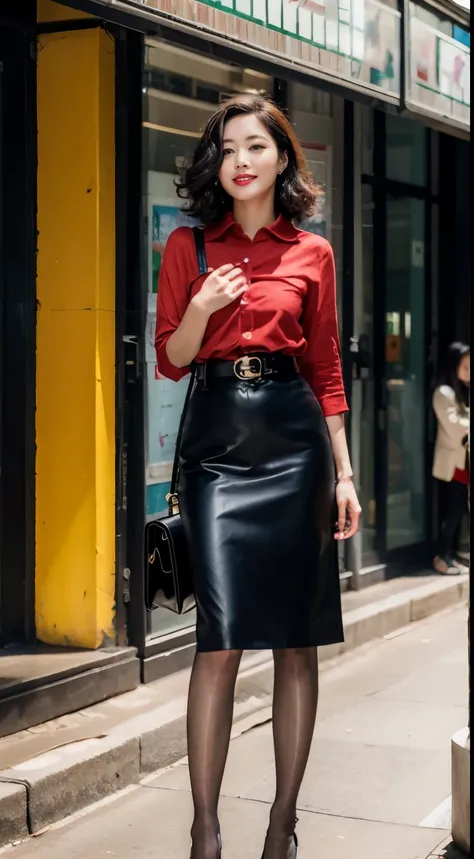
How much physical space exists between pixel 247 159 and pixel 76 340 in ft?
7.15

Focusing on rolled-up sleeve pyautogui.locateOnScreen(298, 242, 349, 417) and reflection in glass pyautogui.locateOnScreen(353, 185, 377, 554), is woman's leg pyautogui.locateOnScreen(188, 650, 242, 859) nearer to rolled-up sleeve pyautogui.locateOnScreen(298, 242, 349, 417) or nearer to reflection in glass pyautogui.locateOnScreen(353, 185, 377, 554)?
rolled-up sleeve pyautogui.locateOnScreen(298, 242, 349, 417)

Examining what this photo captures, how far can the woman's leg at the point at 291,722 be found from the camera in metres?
3.65

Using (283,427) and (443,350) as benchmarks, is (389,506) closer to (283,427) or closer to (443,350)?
(443,350)

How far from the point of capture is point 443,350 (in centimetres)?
991

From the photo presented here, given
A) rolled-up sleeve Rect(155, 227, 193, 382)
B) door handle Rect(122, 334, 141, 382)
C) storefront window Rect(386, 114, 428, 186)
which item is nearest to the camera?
rolled-up sleeve Rect(155, 227, 193, 382)

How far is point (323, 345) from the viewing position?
381 cm

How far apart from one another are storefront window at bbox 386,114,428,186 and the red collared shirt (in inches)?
214

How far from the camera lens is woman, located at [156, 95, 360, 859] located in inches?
141

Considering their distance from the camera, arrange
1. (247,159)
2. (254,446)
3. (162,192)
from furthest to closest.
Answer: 1. (162,192)
2. (247,159)
3. (254,446)

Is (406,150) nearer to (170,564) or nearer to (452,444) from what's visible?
(452,444)

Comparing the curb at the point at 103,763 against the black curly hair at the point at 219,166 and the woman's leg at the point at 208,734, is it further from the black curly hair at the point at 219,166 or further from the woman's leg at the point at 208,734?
the black curly hair at the point at 219,166

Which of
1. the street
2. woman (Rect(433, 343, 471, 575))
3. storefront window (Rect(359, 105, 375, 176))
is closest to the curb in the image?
the street

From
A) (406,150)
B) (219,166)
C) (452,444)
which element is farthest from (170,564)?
(406,150)

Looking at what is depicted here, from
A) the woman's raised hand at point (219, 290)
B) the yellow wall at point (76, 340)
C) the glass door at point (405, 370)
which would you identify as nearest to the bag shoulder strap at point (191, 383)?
the woman's raised hand at point (219, 290)
